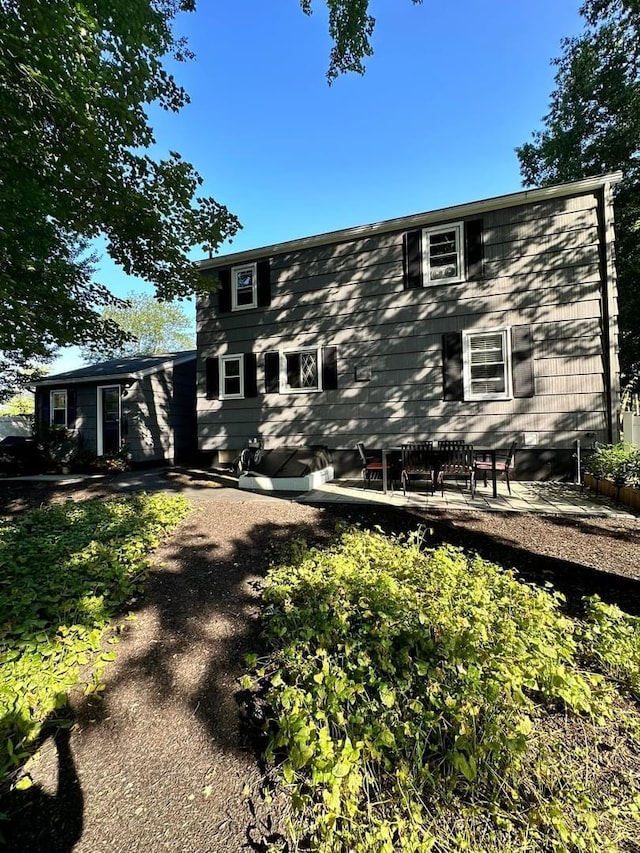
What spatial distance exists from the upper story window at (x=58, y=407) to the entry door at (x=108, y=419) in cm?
163

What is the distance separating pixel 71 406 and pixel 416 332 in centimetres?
1178

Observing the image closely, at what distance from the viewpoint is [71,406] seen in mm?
12531

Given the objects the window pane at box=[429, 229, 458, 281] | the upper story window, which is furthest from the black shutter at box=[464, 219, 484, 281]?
the upper story window

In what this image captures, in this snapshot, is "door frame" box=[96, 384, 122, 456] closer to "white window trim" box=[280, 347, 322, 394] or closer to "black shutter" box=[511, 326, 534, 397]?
"white window trim" box=[280, 347, 322, 394]

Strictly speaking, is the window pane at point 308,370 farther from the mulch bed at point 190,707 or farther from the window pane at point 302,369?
the mulch bed at point 190,707

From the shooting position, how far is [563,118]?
12977mm

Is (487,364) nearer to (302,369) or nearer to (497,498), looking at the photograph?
(497,498)

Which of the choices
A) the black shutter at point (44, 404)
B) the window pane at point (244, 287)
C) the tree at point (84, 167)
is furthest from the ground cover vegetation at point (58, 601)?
the black shutter at point (44, 404)

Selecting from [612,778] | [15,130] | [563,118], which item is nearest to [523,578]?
[612,778]

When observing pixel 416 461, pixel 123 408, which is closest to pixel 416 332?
pixel 416 461

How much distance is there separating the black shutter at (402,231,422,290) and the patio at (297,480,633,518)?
5057 millimetres

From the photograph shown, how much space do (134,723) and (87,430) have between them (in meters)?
12.5

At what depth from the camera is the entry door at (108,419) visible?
Result: 12016 millimetres

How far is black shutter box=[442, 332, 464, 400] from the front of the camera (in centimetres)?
848
